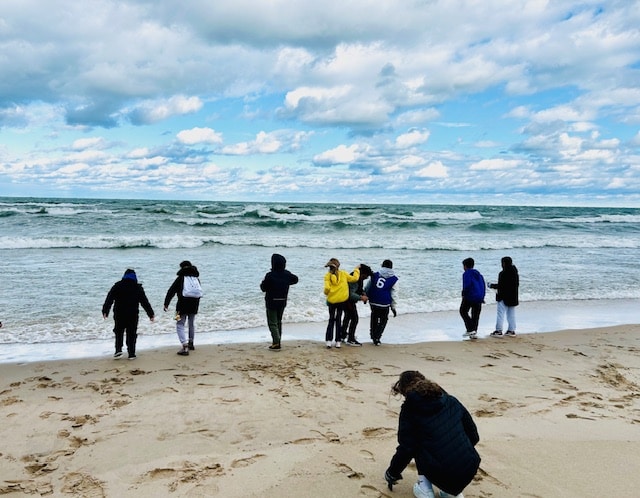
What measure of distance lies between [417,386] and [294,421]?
238 cm

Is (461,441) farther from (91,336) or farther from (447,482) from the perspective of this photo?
(91,336)

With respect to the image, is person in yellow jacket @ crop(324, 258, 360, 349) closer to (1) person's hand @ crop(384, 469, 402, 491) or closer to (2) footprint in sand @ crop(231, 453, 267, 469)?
(2) footprint in sand @ crop(231, 453, 267, 469)

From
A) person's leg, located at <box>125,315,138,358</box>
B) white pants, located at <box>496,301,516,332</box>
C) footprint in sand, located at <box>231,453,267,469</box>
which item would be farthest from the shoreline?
footprint in sand, located at <box>231,453,267,469</box>

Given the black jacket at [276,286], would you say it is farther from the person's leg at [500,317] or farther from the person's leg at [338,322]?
the person's leg at [500,317]

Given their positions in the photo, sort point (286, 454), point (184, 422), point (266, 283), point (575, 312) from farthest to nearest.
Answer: point (575, 312)
point (266, 283)
point (184, 422)
point (286, 454)

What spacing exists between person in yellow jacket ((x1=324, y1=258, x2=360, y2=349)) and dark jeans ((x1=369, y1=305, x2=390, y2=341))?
685mm

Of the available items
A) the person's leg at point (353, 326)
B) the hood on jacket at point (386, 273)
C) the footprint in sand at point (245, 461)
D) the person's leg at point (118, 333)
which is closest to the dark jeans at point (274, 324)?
the person's leg at point (353, 326)

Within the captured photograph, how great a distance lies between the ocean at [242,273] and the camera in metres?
10.5

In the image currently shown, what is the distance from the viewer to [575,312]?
498 inches

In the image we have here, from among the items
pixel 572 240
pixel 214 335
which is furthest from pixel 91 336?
pixel 572 240

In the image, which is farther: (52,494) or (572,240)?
(572,240)

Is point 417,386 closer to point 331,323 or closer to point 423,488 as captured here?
point 423,488

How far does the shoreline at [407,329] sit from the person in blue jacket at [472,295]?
36cm

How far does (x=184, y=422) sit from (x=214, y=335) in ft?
14.7
